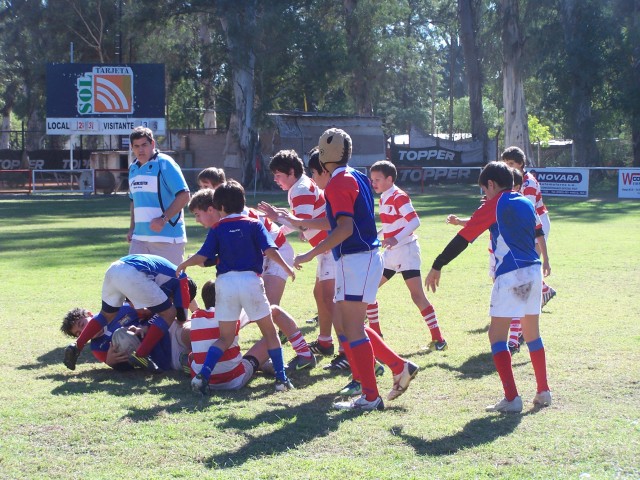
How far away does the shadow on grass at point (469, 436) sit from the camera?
5.30m

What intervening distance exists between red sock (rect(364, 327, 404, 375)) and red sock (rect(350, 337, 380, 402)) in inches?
10.0

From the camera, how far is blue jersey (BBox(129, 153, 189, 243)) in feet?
28.0

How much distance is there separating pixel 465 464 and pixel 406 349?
339 centimetres

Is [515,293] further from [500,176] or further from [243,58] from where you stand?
[243,58]

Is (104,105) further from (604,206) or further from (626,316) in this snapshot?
(626,316)

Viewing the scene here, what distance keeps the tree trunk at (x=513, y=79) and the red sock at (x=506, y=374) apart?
33108 millimetres

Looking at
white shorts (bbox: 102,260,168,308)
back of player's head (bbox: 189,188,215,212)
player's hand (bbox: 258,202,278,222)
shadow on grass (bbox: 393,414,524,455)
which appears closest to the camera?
shadow on grass (bbox: 393,414,524,455)

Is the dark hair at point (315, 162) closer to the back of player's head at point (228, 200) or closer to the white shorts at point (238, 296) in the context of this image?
the back of player's head at point (228, 200)

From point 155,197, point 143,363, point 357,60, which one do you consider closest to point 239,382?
point 143,363

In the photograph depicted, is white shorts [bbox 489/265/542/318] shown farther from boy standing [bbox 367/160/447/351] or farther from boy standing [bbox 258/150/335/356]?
boy standing [bbox 367/160/447/351]

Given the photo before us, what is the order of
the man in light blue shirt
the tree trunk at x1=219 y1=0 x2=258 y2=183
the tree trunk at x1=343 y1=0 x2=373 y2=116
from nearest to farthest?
1. the man in light blue shirt
2. the tree trunk at x1=219 y1=0 x2=258 y2=183
3. the tree trunk at x1=343 y1=0 x2=373 y2=116

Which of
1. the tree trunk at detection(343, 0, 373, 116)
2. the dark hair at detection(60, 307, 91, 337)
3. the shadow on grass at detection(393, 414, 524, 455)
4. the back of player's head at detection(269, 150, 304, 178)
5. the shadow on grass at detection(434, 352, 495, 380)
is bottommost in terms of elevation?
the shadow on grass at detection(393, 414, 524, 455)

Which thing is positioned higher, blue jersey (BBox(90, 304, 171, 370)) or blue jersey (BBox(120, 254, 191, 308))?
blue jersey (BBox(120, 254, 191, 308))

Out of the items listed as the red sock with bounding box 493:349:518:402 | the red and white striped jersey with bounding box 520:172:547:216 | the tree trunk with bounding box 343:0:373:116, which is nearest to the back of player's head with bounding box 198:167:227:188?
the red sock with bounding box 493:349:518:402
